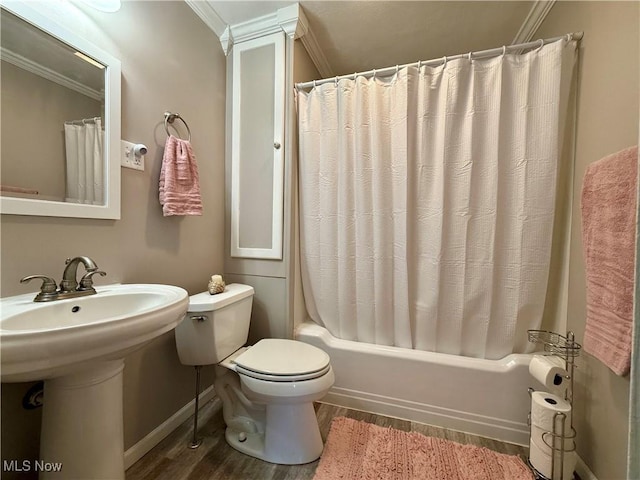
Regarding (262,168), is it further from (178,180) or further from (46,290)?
(46,290)

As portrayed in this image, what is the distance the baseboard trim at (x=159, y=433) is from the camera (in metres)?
1.16

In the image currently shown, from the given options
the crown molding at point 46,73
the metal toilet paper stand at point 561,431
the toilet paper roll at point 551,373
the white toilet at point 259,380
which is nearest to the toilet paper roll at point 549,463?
the metal toilet paper stand at point 561,431

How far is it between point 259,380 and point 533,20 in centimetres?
237

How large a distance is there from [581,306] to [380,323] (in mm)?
910

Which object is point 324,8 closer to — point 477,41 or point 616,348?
point 477,41

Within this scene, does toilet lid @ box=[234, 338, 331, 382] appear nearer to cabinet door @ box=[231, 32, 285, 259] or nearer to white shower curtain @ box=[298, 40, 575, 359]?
white shower curtain @ box=[298, 40, 575, 359]

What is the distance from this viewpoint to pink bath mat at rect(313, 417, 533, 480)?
1.14m

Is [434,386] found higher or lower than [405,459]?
higher

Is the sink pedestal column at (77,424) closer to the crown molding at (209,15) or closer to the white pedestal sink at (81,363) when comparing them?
the white pedestal sink at (81,363)

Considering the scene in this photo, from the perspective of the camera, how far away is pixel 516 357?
136 cm

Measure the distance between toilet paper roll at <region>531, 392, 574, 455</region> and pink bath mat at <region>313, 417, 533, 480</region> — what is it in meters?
0.18

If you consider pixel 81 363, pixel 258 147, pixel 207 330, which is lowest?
pixel 207 330

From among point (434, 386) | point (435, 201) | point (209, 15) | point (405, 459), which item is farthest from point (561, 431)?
point (209, 15)

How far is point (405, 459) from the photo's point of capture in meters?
1.22
